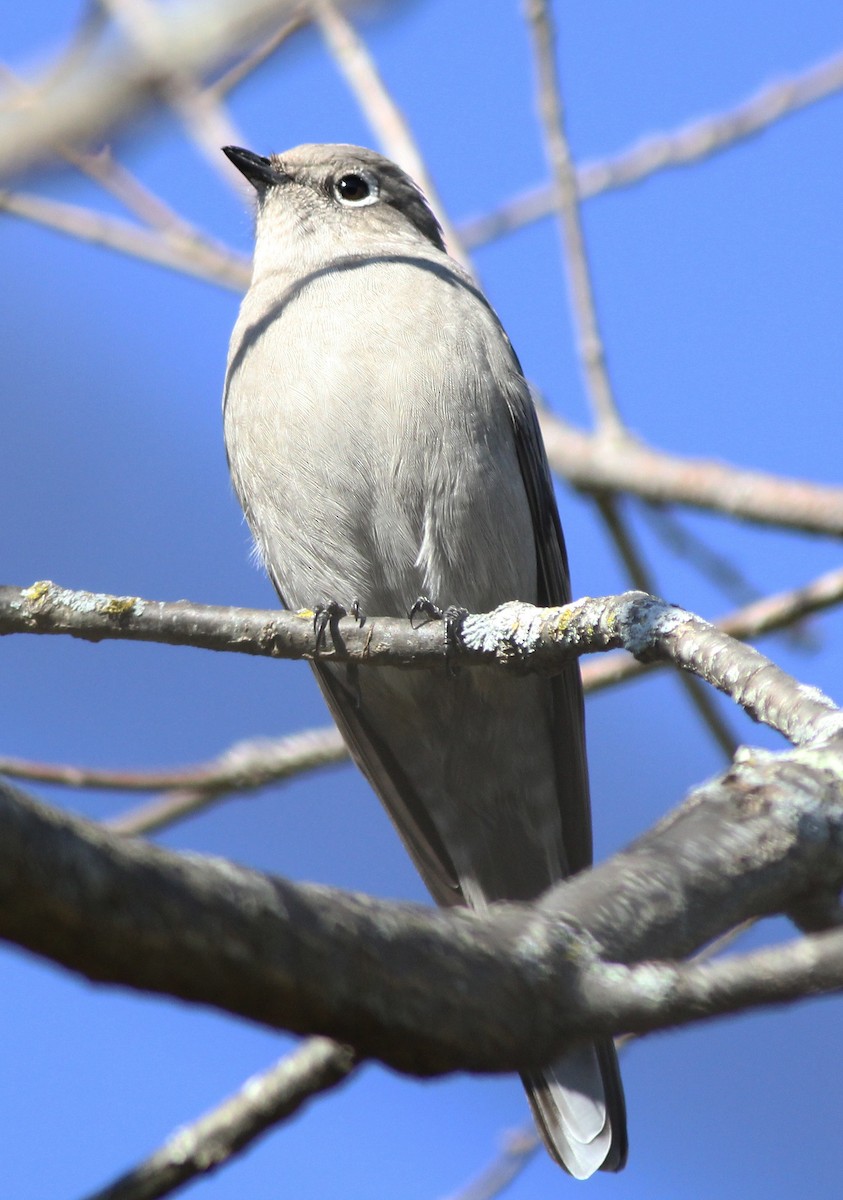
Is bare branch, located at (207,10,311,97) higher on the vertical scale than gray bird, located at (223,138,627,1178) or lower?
higher

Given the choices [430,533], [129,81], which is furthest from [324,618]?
[129,81]

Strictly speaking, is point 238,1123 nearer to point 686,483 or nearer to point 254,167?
point 686,483

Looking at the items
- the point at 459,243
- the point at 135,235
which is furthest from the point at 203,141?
the point at 459,243

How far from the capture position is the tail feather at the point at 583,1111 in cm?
443

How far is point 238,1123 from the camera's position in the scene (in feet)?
9.09

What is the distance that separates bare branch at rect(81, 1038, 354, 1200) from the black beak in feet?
14.0

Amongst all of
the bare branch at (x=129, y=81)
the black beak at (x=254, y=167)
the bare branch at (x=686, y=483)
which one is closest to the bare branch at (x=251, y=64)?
the black beak at (x=254, y=167)

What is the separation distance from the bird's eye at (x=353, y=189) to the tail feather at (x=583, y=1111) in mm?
4025

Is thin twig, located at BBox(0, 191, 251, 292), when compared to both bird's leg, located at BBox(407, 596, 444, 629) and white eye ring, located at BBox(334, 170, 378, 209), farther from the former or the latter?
bird's leg, located at BBox(407, 596, 444, 629)

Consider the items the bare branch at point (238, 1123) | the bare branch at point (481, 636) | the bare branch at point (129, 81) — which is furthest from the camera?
the bare branch at point (481, 636)

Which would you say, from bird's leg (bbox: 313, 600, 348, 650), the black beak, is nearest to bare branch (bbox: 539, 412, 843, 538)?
bird's leg (bbox: 313, 600, 348, 650)

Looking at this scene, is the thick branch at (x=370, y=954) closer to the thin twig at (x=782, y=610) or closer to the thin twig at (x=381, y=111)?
the thin twig at (x=782, y=610)

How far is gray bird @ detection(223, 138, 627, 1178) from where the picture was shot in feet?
15.9

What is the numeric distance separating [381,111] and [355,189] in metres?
0.61
